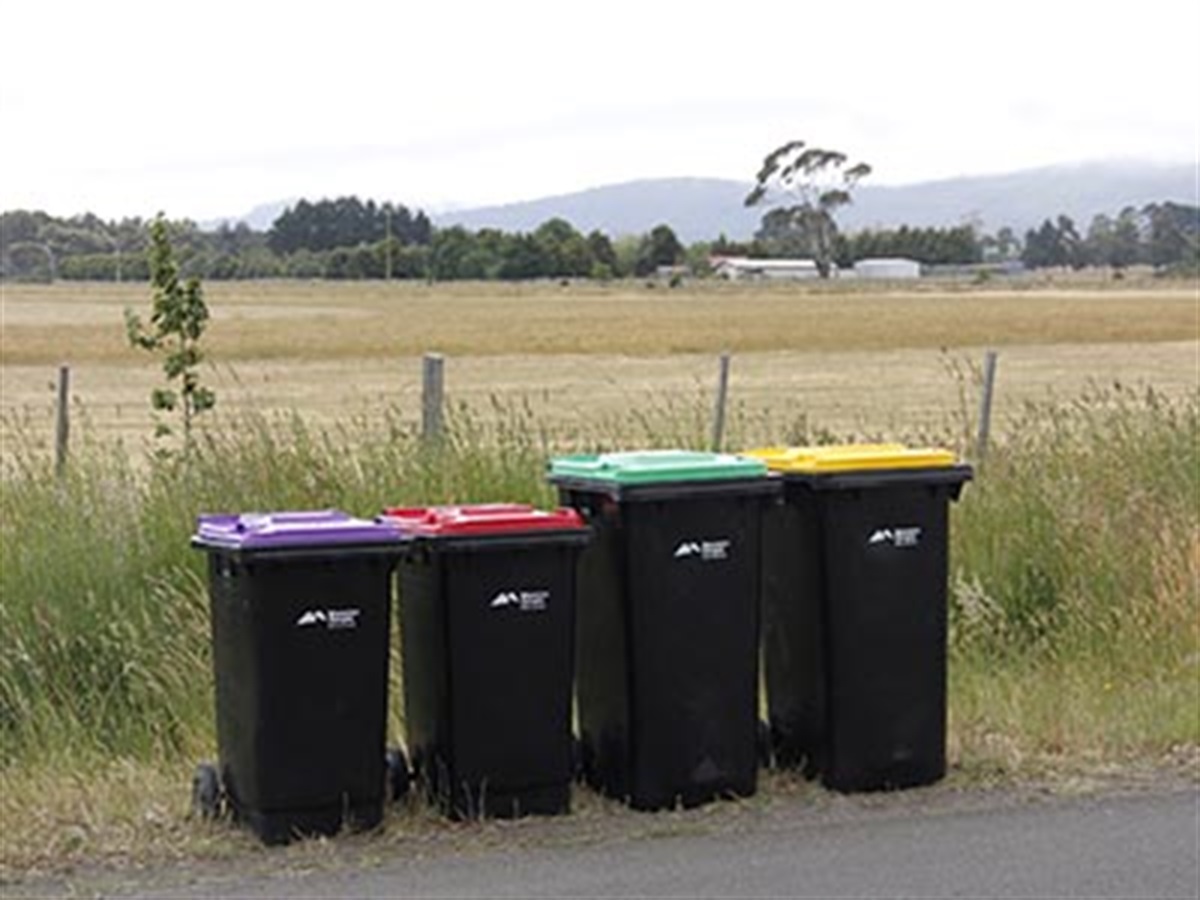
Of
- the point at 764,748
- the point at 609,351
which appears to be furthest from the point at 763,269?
the point at 764,748

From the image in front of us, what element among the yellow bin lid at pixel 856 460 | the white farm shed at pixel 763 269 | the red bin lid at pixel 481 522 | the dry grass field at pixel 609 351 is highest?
the yellow bin lid at pixel 856 460

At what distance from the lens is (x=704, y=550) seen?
678 cm

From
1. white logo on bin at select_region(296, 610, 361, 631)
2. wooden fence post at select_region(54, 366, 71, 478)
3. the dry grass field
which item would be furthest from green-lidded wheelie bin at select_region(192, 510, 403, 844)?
the dry grass field

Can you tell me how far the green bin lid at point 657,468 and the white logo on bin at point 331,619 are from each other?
0.98 meters

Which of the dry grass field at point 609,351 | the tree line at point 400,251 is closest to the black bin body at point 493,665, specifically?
the dry grass field at point 609,351

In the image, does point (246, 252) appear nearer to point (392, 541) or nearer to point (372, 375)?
point (372, 375)

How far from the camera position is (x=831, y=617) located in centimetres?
706

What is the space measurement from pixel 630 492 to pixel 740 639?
68cm

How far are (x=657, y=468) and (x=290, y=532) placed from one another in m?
1.24

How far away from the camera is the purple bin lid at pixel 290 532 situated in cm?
620


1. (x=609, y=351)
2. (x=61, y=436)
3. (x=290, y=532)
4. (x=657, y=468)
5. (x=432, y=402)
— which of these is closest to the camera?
(x=290, y=532)

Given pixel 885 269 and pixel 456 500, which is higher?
pixel 456 500

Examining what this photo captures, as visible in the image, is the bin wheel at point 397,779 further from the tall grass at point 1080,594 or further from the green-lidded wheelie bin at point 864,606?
the tall grass at point 1080,594

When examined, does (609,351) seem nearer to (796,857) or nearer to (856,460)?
(856,460)
